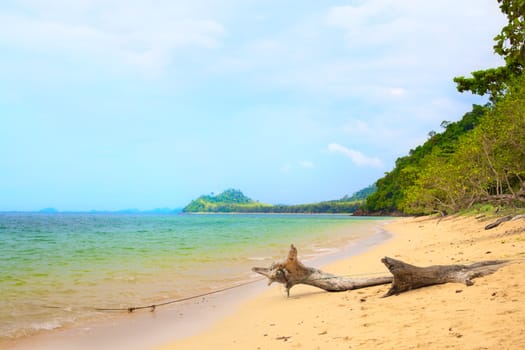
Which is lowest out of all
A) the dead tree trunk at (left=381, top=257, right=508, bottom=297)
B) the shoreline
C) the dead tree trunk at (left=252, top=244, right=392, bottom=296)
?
the shoreline

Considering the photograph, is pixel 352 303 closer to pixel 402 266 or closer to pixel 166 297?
pixel 402 266

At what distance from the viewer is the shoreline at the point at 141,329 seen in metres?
7.60

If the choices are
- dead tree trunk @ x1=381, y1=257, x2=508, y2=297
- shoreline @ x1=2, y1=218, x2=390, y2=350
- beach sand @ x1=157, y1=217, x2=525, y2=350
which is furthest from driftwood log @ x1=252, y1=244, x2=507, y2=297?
shoreline @ x1=2, y1=218, x2=390, y2=350

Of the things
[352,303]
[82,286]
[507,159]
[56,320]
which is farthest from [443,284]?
[507,159]

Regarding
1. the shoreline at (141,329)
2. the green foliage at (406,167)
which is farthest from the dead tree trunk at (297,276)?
the green foliage at (406,167)

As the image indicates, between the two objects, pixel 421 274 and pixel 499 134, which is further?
pixel 499 134

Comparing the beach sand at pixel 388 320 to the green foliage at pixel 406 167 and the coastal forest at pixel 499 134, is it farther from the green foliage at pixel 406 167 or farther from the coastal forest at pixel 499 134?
the green foliage at pixel 406 167

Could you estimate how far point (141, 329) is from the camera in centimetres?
850

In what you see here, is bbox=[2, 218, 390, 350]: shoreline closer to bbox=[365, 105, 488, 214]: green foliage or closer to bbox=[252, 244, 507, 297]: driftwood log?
bbox=[252, 244, 507, 297]: driftwood log

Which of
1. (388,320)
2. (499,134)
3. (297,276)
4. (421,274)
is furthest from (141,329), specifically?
(499,134)

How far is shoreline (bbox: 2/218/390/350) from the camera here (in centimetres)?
760

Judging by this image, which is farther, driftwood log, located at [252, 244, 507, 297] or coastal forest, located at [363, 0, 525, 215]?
coastal forest, located at [363, 0, 525, 215]

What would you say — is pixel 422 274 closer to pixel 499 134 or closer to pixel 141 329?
pixel 141 329

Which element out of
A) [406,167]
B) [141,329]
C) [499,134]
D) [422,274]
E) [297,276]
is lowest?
[141,329]
